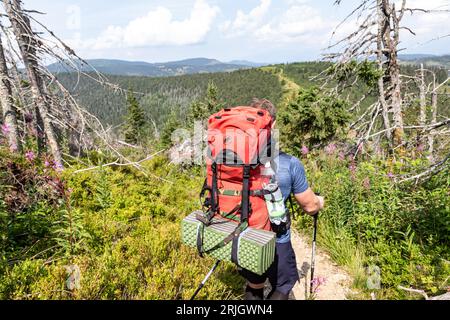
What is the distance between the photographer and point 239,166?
239 centimetres

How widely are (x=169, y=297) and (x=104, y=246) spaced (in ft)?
5.07

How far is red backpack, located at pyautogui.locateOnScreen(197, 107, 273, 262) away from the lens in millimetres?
2326

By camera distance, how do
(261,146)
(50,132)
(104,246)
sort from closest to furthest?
(261,146)
(104,246)
(50,132)

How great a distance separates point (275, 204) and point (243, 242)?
1.50ft

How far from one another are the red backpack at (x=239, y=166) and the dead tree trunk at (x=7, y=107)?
4.69 m

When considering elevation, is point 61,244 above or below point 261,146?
below

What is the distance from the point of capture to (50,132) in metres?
5.57

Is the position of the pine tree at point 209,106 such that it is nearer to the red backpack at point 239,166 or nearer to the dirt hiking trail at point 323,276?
the dirt hiking trail at point 323,276

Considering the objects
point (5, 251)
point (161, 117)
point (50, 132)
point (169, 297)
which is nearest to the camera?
point (169, 297)

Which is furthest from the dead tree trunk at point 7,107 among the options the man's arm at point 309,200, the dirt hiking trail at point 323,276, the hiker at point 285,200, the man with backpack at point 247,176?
the dirt hiking trail at point 323,276

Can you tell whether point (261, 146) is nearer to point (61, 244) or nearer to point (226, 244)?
point (226, 244)

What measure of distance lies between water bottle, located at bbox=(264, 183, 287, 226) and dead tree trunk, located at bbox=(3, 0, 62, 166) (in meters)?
5.00

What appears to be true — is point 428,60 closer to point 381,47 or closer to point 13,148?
point 381,47
